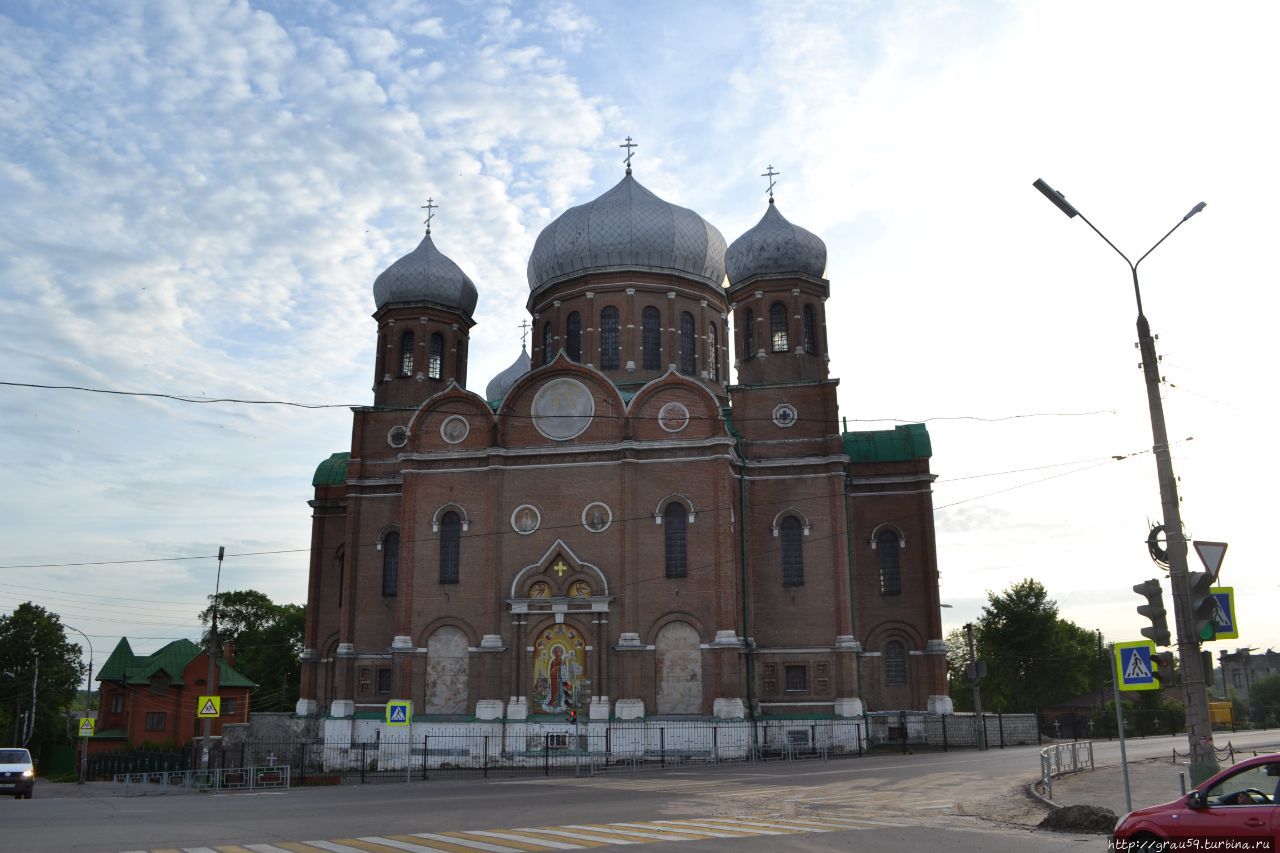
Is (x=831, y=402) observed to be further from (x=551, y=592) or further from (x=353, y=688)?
(x=353, y=688)

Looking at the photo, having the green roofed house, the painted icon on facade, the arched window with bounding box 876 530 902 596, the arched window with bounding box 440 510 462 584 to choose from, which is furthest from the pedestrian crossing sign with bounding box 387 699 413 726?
the green roofed house

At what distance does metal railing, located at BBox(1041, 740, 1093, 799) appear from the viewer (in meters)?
18.3

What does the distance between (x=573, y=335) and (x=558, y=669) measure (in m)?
13.2

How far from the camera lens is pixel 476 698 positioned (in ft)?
109

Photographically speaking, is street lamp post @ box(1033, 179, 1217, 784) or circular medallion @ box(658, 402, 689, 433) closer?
street lamp post @ box(1033, 179, 1217, 784)

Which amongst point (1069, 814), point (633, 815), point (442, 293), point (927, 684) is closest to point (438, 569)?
point (442, 293)

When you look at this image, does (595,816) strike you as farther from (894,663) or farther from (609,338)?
(609,338)

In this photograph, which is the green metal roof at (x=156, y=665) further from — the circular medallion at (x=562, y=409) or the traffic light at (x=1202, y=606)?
the traffic light at (x=1202, y=606)

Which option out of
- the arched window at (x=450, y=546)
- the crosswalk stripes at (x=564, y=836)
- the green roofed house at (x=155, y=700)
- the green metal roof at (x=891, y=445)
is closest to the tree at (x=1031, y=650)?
the green metal roof at (x=891, y=445)

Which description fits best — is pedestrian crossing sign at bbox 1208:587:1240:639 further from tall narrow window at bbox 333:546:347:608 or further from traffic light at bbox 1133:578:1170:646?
tall narrow window at bbox 333:546:347:608

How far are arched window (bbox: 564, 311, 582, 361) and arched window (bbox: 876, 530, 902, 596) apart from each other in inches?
522

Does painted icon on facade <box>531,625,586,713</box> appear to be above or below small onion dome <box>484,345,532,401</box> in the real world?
below

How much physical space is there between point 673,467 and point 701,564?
333cm

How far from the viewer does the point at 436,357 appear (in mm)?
41656
